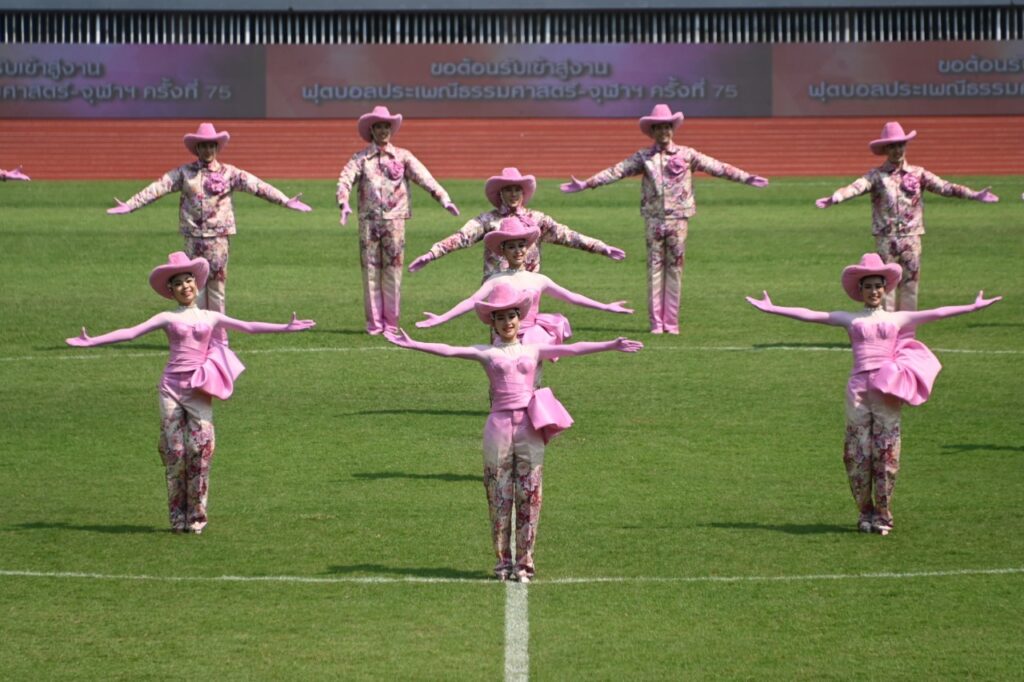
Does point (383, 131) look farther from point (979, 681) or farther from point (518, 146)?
point (518, 146)

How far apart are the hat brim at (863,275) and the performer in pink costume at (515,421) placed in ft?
7.56

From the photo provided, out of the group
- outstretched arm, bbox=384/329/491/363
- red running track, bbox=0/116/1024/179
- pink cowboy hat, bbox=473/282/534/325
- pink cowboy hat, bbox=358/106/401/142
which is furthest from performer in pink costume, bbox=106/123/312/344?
red running track, bbox=0/116/1024/179

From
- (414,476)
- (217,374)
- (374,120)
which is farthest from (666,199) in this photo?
(217,374)

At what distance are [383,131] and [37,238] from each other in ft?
36.8

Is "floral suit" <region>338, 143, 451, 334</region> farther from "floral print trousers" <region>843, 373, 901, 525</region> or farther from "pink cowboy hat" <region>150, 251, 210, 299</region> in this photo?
"floral print trousers" <region>843, 373, 901, 525</region>

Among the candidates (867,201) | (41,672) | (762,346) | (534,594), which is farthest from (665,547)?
(867,201)

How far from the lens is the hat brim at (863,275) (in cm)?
1516

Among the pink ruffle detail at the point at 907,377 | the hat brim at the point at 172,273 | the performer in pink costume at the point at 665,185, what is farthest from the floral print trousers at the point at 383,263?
the pink ruffle detail at the point at 907,377

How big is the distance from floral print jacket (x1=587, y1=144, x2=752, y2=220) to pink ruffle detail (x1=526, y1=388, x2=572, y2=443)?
1096 cm

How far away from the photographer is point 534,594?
13789 millimetres

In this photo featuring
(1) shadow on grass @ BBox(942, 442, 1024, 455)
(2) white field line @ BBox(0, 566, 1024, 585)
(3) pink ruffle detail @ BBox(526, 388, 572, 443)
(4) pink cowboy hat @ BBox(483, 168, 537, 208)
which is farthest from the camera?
(4) pink cowboy hat @ BBox(483, 168, 537, 208)

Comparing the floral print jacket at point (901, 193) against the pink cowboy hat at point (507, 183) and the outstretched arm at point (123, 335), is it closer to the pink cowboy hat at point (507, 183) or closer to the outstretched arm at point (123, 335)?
the pink cowboy hat at point (507, 183)

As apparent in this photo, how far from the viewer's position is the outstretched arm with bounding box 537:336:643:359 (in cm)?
1370

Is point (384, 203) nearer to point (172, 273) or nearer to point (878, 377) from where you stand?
point (172, 273)
